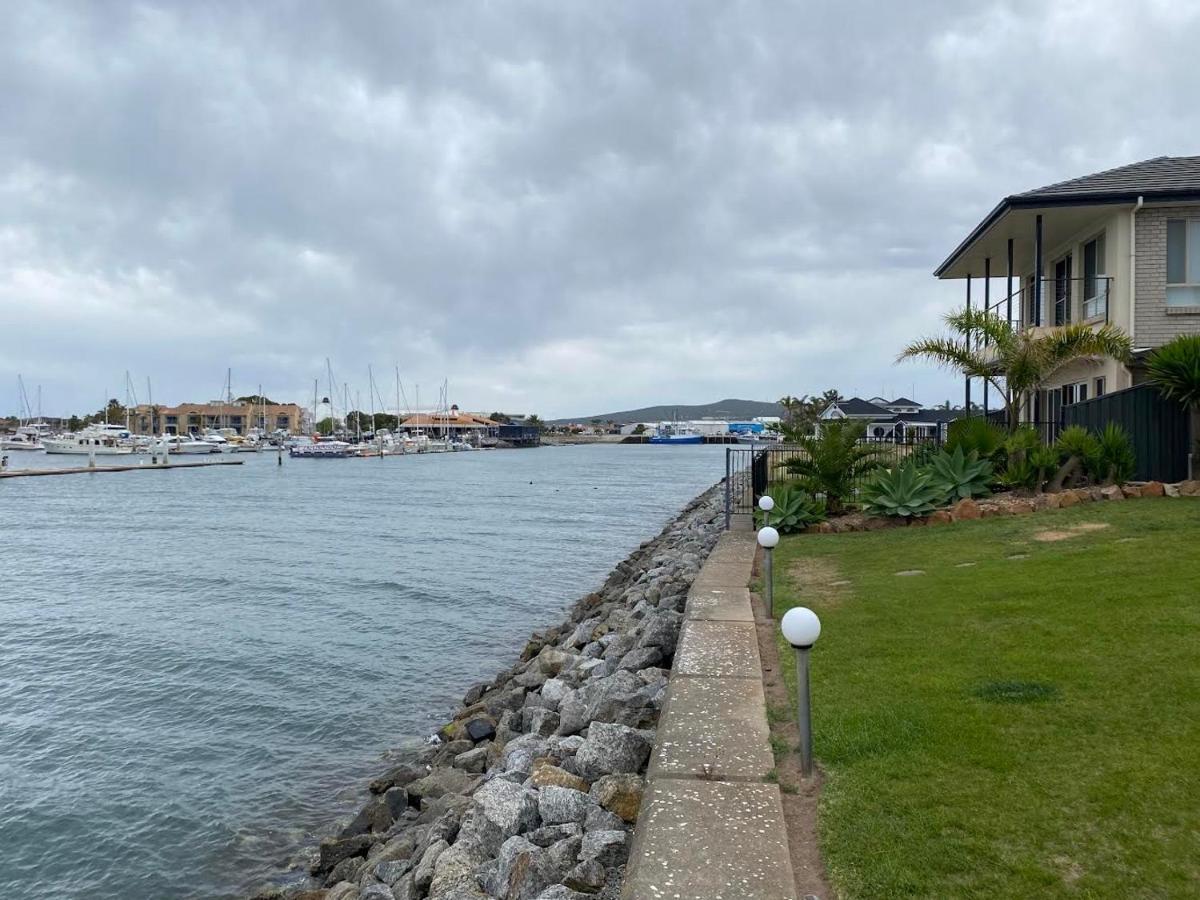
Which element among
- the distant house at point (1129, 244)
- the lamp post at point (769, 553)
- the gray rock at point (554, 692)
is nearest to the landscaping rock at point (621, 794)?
the lamp post at point (769, 553)

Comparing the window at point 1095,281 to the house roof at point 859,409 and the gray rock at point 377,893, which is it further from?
the house roof at point 859,409

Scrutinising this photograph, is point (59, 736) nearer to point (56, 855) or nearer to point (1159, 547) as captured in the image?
point (56, 855)

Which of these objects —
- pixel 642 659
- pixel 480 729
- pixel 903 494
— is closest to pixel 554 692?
pixel 480 729

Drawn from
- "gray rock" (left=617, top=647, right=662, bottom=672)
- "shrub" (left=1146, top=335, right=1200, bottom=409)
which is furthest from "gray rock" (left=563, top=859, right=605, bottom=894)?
"shrub" (left=1146, top=335, right=1200, bottom=409)

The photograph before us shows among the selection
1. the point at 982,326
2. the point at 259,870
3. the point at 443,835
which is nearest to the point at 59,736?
the point at 259,870

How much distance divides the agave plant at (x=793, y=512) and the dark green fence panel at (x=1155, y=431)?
16.9 ft

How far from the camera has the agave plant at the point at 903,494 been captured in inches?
574

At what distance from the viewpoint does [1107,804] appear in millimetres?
4125

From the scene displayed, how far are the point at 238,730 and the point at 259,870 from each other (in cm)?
375

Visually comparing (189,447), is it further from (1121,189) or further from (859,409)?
(1121,189)

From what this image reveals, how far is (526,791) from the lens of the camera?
6.05m

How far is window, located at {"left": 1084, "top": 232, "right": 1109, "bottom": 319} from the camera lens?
18.6 m

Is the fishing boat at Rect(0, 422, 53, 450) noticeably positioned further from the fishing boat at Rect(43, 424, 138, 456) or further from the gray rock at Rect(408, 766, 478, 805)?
the gray rock at Rect(408, 766, 478, 805)

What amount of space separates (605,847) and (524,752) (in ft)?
9.72
